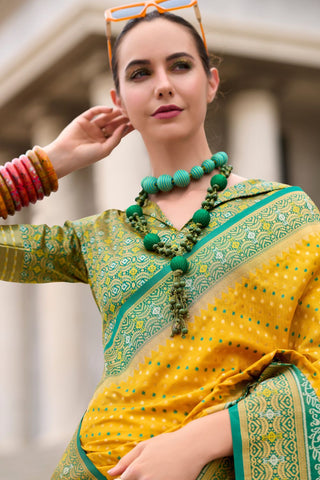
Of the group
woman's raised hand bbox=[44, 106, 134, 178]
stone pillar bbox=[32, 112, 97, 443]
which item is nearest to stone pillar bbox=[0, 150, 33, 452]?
A: stone pillar bbox=[32, 112, 97, 443]

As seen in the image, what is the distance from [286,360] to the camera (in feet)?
4.01

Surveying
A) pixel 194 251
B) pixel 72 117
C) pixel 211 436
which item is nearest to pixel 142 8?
pixel 194 251

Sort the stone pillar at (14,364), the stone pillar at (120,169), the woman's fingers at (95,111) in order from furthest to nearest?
the stone pillar at (14,364)
the stone pillar at (120,169)
the woman's fingers at (95,111)

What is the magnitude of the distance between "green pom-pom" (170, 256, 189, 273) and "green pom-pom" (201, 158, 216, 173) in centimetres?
22

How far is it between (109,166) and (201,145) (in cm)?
288

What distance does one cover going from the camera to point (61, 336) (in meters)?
5.14

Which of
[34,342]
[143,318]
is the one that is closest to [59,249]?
[143,318]

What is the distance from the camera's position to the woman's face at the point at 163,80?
54.3 inches

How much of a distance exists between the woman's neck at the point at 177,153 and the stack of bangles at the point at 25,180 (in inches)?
8.2

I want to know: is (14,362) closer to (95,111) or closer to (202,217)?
(95,111)

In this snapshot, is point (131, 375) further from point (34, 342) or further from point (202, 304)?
point (34, 342)

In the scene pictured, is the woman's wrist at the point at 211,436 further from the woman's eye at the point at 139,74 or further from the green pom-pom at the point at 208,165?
the woman's eye at the point at 139,74

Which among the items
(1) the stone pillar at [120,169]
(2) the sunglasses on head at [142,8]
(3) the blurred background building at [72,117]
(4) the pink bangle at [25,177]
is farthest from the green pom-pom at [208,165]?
(1) the stone pillar at [120,169]

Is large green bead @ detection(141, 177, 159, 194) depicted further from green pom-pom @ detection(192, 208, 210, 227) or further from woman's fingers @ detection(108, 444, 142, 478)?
woman's fingers @ detection(108, 444, 142, 478)
